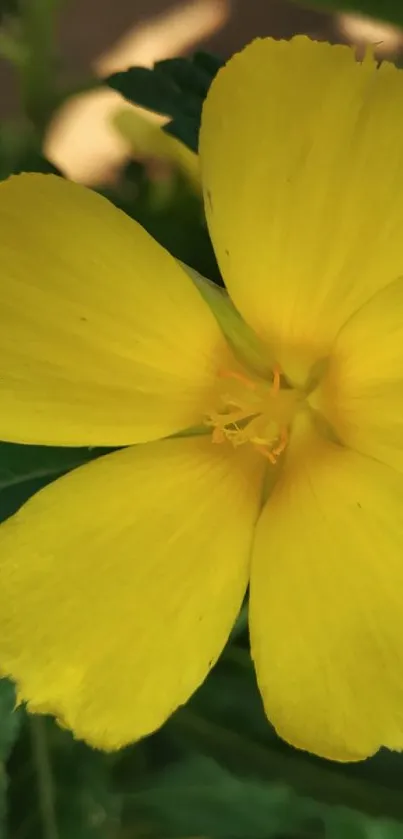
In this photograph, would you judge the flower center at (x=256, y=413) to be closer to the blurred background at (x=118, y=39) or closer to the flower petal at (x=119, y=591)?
the flower petal at (x=119, y=591)

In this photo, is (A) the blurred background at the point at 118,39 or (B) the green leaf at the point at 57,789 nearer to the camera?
(B) the green leaf at the point at 57,789

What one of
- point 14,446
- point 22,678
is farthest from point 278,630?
point 14,446

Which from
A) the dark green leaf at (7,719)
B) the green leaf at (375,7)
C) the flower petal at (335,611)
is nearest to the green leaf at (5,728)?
the dark green leaf at (7,719)

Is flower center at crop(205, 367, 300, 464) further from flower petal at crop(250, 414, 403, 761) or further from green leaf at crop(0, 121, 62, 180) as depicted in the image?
green leaf at crop(0, 121, 62, 180)

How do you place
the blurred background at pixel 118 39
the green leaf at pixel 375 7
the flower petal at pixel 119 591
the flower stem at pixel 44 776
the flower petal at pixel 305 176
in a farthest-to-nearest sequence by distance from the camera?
1. the blurred background at pixel 118 39
2. the flower stem at pixel 44 776
3. the green leaf at pixel 375 7
4. the flower petal at pixel 119 591
5. the flower petal at pixel 305 176

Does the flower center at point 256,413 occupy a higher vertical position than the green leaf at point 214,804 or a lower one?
higher

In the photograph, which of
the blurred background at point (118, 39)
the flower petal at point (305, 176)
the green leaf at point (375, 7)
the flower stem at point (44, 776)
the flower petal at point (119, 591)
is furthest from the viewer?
the blurred background at point (118, 39)

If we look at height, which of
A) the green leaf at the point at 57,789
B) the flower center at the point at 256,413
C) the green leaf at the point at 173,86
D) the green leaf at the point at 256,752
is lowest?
the green leaf at the point at 57,789
